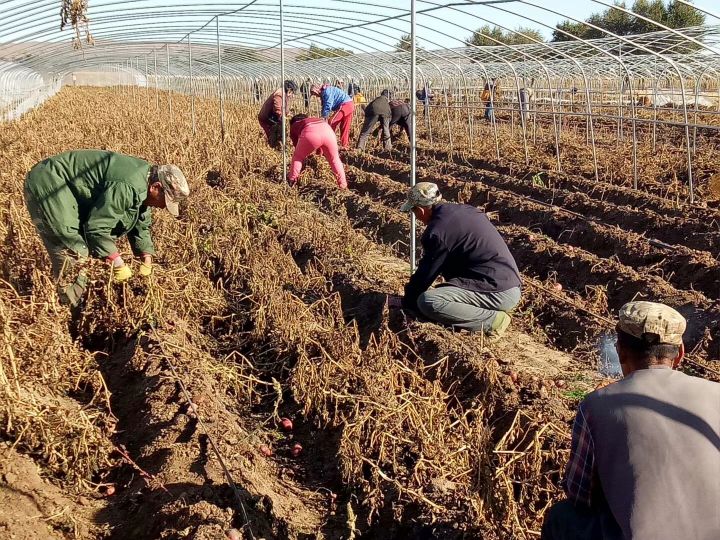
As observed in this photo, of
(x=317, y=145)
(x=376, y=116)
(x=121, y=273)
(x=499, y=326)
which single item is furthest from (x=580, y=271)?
(x=376, y=116)

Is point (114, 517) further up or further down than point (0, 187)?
further down

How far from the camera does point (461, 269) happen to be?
15.3 feet

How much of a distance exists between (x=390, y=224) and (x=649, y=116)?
39.7ft

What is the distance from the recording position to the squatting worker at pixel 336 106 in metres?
12.0

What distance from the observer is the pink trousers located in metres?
9.07

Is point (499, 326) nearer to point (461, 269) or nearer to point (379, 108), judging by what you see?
point (461, 269)

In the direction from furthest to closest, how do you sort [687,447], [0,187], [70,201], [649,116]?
[649,116]
[0,187]
[70,201]
[687,447]

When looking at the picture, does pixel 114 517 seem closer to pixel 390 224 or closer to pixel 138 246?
pixel 138 246

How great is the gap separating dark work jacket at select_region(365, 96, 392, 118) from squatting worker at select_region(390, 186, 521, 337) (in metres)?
9.25

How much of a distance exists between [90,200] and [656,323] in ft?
12.0

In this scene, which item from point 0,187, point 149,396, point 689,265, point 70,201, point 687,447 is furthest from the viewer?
point 0,187

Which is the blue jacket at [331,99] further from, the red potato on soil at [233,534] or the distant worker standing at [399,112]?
the red potato on soil at [233,534]

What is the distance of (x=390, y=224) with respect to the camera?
774 centimetres

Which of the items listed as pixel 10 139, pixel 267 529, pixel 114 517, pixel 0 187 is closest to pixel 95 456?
pixel 114 517
